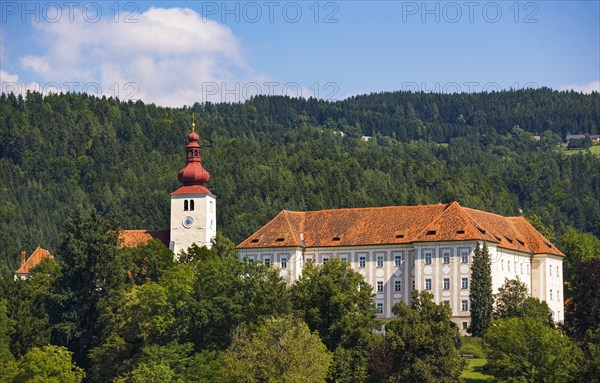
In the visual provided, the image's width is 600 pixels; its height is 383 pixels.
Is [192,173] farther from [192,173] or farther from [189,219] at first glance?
[189,219]

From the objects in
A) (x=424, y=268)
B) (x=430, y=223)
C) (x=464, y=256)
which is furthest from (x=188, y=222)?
(x=464, y=256)

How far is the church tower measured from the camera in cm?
12000

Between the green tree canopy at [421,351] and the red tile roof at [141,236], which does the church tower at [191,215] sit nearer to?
the red tile roof at [141,236]

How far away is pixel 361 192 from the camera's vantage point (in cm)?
17362

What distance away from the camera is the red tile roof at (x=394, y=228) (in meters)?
112

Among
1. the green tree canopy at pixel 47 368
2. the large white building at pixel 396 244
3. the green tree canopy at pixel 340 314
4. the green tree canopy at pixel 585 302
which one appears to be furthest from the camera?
the large white building at pixel 396 244

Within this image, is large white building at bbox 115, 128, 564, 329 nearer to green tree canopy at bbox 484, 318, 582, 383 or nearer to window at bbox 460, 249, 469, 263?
window at bbox 460, 249, 469, 263

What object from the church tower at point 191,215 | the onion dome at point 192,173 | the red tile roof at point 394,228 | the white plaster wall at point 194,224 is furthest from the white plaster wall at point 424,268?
the onion dome at point 192,173

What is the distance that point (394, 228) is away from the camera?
115312mm

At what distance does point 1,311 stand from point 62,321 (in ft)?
19.1

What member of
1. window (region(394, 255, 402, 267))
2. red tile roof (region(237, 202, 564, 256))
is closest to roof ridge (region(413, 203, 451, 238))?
red tile roof (region(237, 202, 564, 256))

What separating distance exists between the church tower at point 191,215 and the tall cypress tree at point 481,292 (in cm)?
2401

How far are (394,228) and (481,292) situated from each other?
11828mm

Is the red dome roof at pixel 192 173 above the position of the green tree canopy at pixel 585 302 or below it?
above
